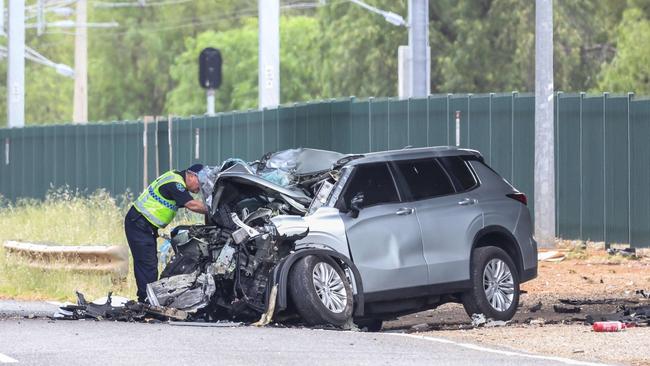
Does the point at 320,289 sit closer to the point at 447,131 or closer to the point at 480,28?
the point at 447,131

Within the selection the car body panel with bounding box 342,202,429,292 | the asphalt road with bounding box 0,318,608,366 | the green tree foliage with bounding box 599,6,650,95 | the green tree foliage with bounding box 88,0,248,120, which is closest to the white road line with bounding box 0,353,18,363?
the asphalt road with bounding box 0,318,608,366

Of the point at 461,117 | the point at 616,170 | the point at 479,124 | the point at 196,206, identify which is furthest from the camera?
the point at 461,117

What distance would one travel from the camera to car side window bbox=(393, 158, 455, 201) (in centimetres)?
1769

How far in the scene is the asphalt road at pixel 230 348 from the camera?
1341 cm

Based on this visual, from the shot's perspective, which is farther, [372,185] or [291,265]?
[372,185]

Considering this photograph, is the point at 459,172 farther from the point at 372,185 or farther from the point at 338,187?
the point at 338,187

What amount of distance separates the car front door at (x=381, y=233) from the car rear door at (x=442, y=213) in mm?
138

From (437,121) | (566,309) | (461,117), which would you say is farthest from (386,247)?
(437,121)

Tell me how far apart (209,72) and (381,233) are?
89.1ft

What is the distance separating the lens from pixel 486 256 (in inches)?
703

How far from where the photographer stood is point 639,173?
27.3 m

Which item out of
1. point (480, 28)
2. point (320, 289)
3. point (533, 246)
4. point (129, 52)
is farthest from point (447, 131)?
point (129, 52)

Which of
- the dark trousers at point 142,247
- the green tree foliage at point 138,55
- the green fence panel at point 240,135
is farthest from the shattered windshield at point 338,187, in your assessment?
the green tree foliage at point 138,55

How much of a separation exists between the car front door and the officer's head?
1836 millimetres
